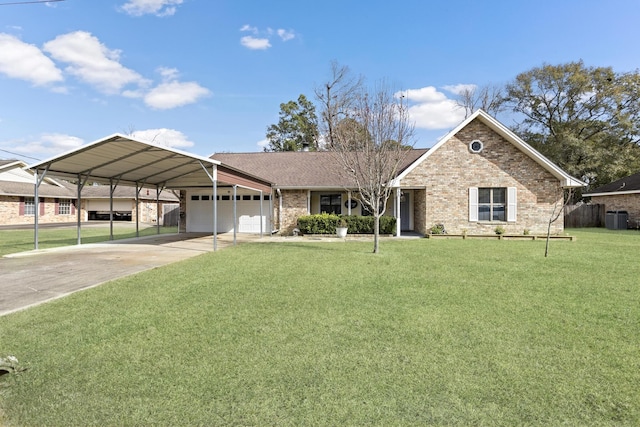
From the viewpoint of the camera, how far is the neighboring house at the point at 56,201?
29750 mm

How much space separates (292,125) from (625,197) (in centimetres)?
3204

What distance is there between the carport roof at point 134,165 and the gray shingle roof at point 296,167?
7.60 feet

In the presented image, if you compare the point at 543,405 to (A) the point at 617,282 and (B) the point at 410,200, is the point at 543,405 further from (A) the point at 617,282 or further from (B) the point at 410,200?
(B) the point at 410,200

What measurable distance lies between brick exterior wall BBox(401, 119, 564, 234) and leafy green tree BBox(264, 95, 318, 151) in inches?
1041

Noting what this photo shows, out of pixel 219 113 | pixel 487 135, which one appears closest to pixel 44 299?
pixel 487 135

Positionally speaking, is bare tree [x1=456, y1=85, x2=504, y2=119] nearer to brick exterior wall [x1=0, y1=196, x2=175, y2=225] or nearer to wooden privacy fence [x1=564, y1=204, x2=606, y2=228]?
wooden privacy fence [x1=564, y1=204, x2=606, y2=228]

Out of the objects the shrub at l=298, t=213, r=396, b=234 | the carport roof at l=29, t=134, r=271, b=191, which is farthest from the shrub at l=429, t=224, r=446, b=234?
the carport roof at l=29, t=134, r=271, b=191

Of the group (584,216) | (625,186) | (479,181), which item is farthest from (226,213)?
(625,186)

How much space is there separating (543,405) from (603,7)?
41.3 ft

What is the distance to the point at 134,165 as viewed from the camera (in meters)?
14.4

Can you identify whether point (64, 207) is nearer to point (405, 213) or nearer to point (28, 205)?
point (28, 205)

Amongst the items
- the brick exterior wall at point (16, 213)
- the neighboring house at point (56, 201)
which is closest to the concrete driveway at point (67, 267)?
the neighboring house at point (56, 201)

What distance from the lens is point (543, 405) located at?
9.61ft

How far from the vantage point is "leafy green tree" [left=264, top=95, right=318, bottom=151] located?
42.0m
